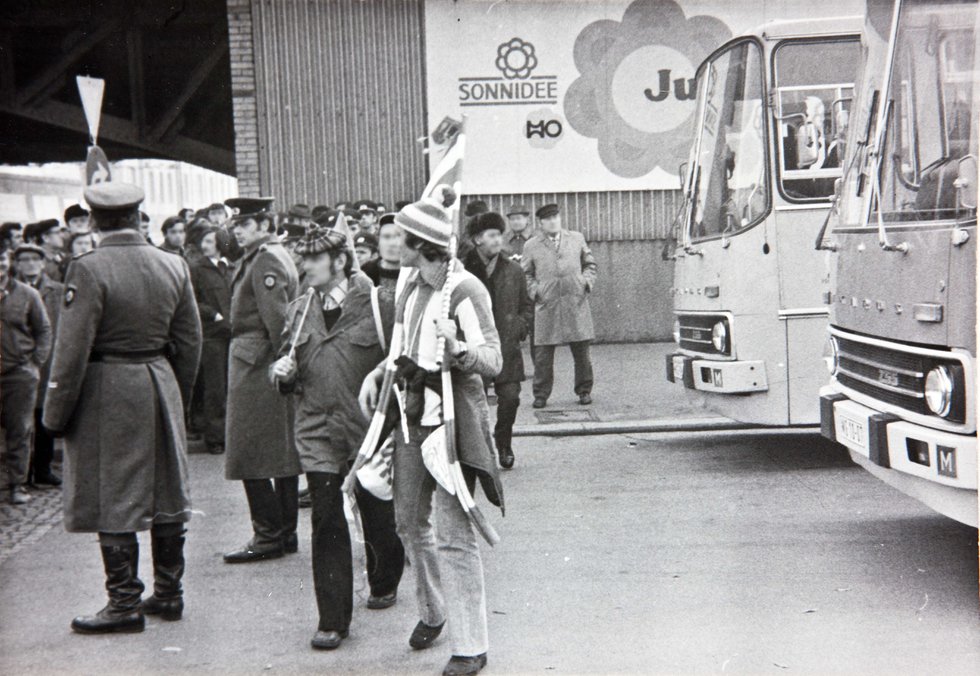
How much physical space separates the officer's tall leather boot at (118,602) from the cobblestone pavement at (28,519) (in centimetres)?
166

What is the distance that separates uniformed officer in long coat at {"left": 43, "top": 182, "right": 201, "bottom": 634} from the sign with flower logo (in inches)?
402

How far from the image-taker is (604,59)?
15.4m

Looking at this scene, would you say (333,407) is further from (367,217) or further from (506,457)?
(367,217)

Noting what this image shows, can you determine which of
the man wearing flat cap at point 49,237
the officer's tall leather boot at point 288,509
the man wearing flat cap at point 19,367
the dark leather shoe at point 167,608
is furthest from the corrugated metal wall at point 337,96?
the dark leather shoe at point 167,608

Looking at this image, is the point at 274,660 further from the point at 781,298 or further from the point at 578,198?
the point at 578,198

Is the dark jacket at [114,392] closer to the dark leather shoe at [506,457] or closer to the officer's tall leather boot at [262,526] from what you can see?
the officer's tall leather boot at [262,526]

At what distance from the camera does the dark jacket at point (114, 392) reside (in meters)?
5.35

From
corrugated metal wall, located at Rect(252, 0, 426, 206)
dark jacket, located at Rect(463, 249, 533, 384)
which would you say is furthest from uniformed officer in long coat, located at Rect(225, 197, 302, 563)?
corrugated metal wall, located at Rect(252, 0, 426, 206)

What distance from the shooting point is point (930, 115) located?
567 centimetres

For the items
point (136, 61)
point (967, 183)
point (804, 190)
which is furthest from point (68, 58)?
point (967, 183)

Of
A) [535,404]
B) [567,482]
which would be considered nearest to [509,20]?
Answer: [535,404]

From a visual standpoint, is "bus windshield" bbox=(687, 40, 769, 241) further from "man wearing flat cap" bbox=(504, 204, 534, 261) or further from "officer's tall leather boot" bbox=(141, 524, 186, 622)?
"officer's tall leather boot" bbox=(141, 524, 186, 622)

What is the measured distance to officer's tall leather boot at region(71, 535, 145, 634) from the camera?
547 cm

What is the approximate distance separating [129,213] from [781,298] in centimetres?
459
